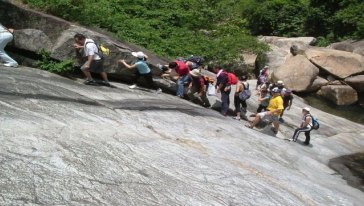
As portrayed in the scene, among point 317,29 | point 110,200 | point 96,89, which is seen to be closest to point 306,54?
point 317,29

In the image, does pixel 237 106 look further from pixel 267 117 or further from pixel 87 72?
pixel 87 72

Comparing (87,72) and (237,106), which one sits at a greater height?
(87,72)

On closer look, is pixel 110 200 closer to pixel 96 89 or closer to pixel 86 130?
pixel 86 130

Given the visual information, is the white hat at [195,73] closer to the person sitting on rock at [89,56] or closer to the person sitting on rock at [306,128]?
the person sitting on rock at [89,56]

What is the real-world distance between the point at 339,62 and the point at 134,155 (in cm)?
2299

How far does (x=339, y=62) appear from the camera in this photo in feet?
91.2

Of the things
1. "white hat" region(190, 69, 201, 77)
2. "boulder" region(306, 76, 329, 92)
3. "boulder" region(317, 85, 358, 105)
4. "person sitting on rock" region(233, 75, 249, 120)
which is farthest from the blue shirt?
"boulder" region(317, 85, 358, 105)

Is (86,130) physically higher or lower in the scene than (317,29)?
lower

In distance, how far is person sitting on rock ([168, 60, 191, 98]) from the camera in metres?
15.4

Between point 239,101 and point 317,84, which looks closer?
point 239,101

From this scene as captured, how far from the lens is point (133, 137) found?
28.6ft

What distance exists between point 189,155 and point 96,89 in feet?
15.2

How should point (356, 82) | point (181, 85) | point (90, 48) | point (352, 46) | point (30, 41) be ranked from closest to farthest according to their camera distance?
1. point (90, 48)
2. point (30, 41)
3. point (181, 85)
4. point (356, 82)
5. point (352, 46)

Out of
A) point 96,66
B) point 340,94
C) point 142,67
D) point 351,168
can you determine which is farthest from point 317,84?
point 96,66
